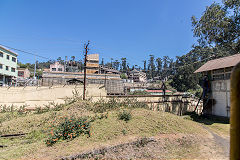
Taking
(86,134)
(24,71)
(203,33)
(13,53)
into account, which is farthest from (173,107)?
(24,71)

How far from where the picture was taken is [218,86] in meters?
16.0

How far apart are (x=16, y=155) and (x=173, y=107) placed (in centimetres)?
1663

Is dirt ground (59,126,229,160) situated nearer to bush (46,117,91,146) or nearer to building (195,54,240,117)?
bush (46,117,91,146)

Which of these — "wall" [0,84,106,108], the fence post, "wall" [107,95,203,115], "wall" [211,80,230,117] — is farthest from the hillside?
"wall" [211,80,230,117]

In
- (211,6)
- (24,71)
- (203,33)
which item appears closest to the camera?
(211,6)

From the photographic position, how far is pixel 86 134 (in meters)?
7.87

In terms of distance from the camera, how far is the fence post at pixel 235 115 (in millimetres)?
967

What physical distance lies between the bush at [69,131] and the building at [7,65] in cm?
2934

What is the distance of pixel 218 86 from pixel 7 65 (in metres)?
40.9

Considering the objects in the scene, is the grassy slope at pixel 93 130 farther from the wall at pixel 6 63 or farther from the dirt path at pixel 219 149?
the wall at pixel 6 63

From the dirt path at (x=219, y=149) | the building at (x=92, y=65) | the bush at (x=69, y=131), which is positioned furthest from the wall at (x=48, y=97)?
the building at (x=92, y=65)

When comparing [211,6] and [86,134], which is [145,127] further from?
[211,6]

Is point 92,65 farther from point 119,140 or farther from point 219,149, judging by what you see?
point 219,149

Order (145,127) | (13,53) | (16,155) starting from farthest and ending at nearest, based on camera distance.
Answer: (13,53)
(145,127)
(16,155)
